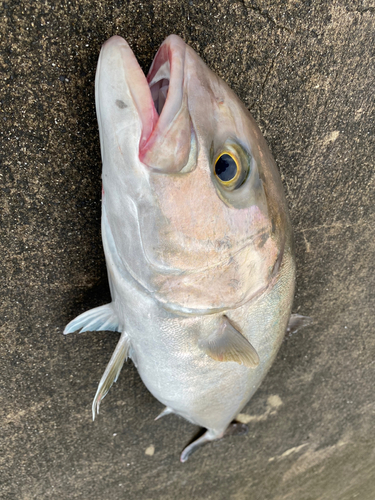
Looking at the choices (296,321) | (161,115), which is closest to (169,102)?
(161,115)

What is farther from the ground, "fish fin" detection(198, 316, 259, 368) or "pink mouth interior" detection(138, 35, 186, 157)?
"pink mouth interior" detection(138, 35, 186, 157)

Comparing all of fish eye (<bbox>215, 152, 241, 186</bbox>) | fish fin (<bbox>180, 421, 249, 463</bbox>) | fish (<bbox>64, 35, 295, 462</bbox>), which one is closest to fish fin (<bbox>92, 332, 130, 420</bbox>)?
fish (<bbox>64, 35, 295, 462</bbox>)

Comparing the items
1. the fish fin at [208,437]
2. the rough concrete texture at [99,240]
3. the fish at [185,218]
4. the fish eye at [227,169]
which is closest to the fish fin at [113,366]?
the fish at [185,218]

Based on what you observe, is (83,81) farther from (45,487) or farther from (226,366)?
(45,487)

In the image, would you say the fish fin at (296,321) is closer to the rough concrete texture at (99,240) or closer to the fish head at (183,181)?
the rough concrete texture at (99,240)

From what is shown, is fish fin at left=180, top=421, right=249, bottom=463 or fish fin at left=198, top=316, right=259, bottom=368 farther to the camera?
fish fin at left=180, top=421, right=249, bottom=463

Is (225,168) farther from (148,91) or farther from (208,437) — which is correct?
(208,437)

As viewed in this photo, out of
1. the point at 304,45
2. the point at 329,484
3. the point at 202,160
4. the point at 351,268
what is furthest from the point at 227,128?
the point at 329,484

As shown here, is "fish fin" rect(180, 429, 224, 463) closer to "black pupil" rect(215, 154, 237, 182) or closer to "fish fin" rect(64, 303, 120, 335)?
"fish fin" rect(64, 303, 120, 335)
